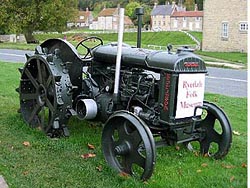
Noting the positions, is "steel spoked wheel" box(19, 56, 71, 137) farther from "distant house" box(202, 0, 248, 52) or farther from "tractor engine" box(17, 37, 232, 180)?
"distant house" box(202, 0, 248, 52)

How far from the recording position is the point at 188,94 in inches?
168

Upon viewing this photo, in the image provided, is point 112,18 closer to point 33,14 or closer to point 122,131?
point 122,131

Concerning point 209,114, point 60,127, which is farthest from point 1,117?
point 209,114

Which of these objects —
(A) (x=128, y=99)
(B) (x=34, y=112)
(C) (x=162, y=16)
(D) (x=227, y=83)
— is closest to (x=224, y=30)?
(C) (x=162, y=16)

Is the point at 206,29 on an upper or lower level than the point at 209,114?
upper

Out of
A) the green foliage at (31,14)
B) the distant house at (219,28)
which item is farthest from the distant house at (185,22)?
the distant house at (219,28)

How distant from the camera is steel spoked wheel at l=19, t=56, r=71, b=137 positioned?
5.22 meters

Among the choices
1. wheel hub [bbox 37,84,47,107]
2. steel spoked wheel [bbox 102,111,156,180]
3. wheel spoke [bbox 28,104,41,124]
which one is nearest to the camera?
steel spoked wheel [bbox 102,111,156,180]

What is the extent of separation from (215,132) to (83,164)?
1555 mm

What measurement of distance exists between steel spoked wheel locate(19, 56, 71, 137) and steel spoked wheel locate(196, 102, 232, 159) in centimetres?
169

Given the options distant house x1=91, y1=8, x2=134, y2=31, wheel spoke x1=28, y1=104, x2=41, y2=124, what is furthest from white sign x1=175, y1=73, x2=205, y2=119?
wheel spoke x1=28, y1=104, x2=41, y2=124

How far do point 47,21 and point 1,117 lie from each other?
28180 millimetres

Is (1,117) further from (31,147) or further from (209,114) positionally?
(209,114)

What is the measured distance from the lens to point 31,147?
513cm
